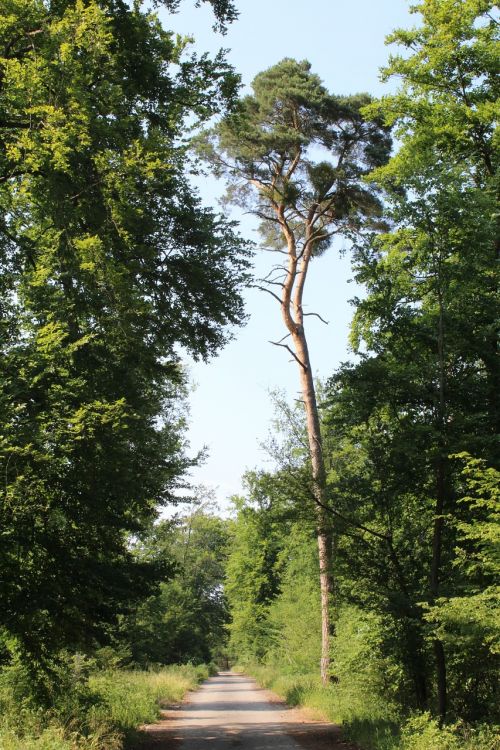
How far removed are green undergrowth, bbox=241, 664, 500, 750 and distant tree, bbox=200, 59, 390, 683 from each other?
1589 mm

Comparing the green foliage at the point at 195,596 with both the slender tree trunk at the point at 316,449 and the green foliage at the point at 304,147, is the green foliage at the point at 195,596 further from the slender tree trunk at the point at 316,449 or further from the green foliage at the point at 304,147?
the green foliage at the point at 304,147

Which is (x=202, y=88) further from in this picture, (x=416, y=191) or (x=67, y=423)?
(x=67, y=423)

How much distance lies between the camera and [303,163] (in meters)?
17.7

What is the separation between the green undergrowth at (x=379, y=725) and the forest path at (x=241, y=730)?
0.34 metres

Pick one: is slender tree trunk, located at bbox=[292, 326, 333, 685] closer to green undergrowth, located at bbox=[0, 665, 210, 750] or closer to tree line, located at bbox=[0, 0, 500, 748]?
tree line, located at bbox=[0, 0, 500, 748]

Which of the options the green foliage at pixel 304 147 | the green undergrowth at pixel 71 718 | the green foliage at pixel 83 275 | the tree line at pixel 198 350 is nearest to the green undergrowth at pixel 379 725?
the tree line at pixel 198 350

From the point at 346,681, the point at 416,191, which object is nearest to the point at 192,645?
the point at 346,681

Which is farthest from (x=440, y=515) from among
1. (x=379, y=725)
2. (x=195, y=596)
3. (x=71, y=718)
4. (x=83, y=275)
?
(x=195, y=596)

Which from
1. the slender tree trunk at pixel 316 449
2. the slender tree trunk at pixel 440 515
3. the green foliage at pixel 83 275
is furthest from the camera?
the slender tree trunk at pixel 316 449

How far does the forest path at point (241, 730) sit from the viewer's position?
37.6ft

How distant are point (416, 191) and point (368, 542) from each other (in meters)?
6.03

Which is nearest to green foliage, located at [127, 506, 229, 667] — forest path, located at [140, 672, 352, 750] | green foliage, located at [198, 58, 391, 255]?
forest path, located at [140, 672, 352, 750]

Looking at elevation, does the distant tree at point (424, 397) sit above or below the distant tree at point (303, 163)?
below

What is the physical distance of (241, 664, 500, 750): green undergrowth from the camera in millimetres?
8352
